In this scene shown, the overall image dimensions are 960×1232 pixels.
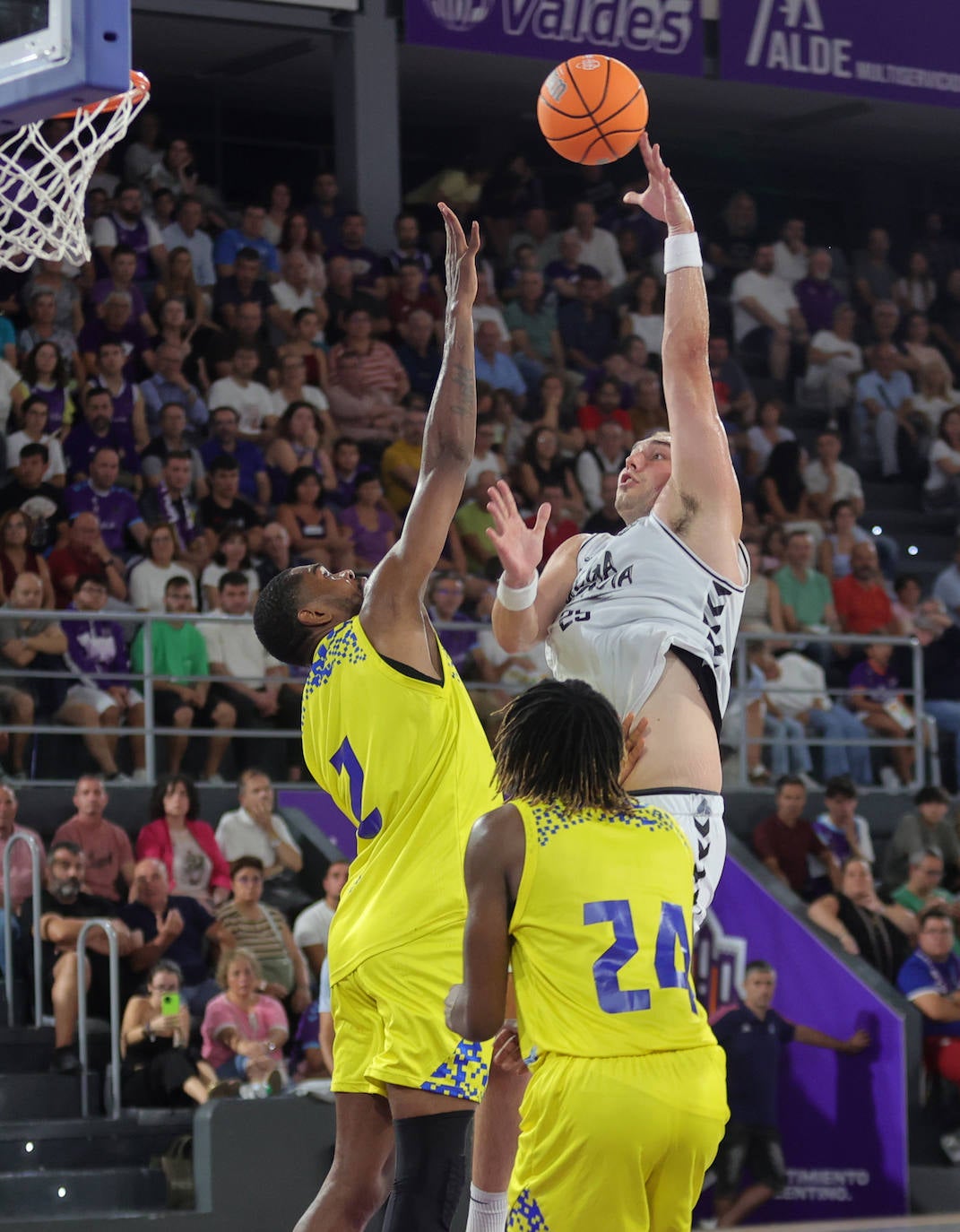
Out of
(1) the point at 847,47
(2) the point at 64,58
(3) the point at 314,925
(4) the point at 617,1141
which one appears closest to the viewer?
(4) the point at 617,1141

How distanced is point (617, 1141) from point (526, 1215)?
0.26m

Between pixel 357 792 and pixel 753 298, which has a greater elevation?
pixel 753 298

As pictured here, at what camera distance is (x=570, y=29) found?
15.2 m

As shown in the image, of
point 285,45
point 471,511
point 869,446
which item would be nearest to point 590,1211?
point 471,511

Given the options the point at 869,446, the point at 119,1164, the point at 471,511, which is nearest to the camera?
the point at 119,1164

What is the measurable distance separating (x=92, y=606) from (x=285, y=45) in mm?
7336

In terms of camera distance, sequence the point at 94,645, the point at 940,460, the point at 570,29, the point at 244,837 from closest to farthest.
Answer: the point at 244,837
the point at 94,645
the point at 570,29
the point at 940,460

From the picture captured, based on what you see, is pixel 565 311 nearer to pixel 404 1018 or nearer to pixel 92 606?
pixel 92 606

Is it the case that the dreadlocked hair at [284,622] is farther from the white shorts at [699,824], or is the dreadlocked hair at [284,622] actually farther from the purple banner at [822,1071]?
the purple banner at [822,1071]

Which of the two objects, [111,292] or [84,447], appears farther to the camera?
[111,292]

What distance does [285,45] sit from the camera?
53.8 ft

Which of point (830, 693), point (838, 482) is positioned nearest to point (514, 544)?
point (830, 693)

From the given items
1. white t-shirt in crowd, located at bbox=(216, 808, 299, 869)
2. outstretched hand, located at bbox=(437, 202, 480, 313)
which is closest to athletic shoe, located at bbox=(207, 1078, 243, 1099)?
white t-shirt in crowd, located at bbox=(216, 808, 299, 869)

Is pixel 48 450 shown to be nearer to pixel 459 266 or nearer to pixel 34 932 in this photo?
pixel 34 932
